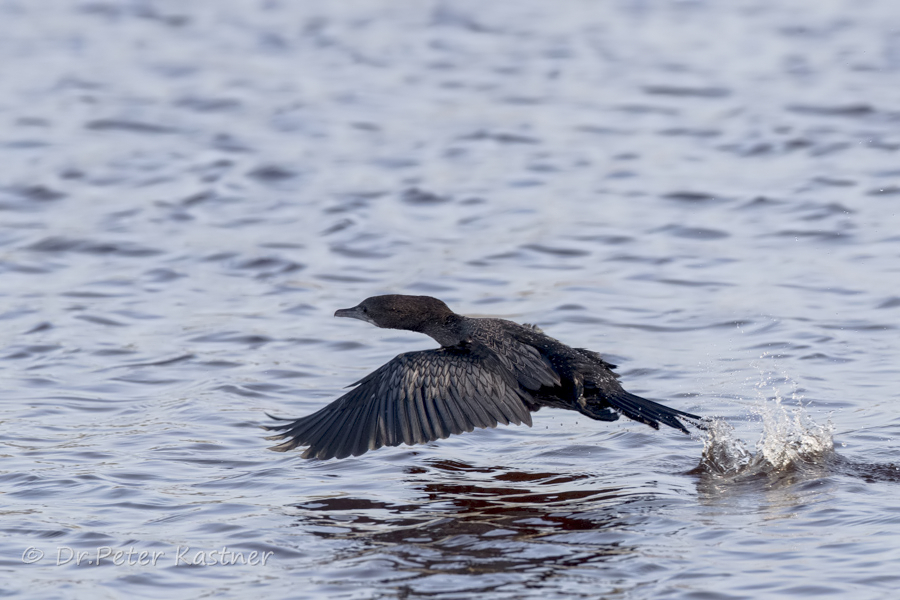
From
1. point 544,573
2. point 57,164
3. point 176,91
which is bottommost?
point 544,573

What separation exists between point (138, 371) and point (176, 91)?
8037mm

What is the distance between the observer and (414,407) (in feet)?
20.8

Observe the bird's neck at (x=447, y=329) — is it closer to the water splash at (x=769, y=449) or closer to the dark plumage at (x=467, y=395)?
the dark plumage at (x=467, y=395)

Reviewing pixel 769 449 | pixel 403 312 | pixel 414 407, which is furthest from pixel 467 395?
pixel 769 449

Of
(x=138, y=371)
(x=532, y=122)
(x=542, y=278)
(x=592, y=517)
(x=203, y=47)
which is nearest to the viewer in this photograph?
(x=592, y=517)

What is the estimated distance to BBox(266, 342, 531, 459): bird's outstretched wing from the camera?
6.24m

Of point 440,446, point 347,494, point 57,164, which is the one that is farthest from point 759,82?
point 347,494

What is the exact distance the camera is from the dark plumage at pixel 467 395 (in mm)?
6277

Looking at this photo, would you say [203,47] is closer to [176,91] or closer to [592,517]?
[176,91]

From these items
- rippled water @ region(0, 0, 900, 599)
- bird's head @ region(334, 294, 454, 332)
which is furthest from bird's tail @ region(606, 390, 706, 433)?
bird's head @ region(334, 294, 454, 332)

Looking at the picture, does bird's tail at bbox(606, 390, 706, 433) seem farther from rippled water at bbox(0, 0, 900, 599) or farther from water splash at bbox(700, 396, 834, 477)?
rippled water at bbox(0, 0, 900, 599)

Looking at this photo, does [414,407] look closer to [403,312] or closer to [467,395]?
[467,395]

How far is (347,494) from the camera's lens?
248 inches

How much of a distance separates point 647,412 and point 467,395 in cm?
99
